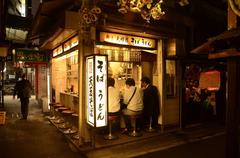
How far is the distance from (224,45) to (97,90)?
4821 millimetres

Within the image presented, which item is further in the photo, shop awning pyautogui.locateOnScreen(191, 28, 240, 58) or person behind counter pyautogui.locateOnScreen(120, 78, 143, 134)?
person behind counter pyautogui.locateOnScreen(120, 78, 143, 134)

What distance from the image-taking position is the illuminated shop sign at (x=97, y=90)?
9039 millimetres

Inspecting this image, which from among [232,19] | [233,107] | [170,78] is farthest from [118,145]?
[232,19]

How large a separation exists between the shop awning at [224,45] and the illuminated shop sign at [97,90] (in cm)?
387

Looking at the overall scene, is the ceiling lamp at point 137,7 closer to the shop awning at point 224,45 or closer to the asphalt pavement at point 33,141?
the shop awning at point 224,45

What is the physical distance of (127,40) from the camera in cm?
1154

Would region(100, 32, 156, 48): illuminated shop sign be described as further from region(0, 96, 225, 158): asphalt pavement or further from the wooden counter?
region(0, 96, 225, 158): asphalt pavement

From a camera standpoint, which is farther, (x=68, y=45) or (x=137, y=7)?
(x=68, y=45)

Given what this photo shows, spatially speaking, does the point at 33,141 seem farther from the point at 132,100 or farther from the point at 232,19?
the point at 232,19

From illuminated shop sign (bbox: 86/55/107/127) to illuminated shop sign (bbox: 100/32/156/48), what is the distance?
181 centimetres

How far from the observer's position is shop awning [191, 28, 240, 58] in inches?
229

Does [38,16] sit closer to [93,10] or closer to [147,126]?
[93,10]

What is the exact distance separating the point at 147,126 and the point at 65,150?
4.99 meters

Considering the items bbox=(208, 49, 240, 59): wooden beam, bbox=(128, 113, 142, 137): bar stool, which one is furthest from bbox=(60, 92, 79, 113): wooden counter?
bbox=(208, 49, 240, 59): wooden beam
